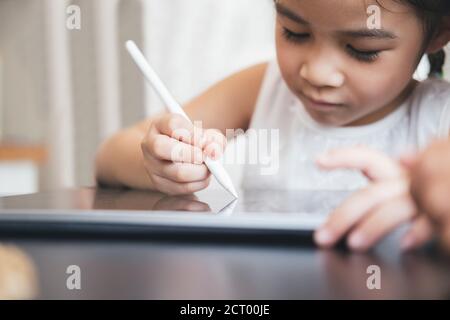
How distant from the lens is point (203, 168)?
0.49 meters

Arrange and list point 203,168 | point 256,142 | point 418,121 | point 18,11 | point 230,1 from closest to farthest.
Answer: point 203,168
point 418,121
point 256,142
point 230,1
point 18,11

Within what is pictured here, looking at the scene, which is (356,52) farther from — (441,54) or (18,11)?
(18,11)

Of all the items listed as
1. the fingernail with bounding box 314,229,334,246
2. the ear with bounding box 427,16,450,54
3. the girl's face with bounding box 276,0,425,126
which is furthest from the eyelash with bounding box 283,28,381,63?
the fingernail with bounding box 314,229,334,246

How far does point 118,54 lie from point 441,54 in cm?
85

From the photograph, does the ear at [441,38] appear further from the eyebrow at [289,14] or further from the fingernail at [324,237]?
the fingernail at [324,237]

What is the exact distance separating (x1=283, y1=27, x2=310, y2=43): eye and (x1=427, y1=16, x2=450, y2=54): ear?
0.53ft

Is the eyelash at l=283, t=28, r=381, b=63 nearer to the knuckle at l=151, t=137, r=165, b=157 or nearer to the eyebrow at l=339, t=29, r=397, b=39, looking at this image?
the eyebrow at l=339, t=29, r=397, b=39

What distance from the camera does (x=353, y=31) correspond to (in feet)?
1.76

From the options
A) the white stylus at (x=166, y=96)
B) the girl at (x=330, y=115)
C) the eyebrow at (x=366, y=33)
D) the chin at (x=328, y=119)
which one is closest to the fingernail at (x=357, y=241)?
the girl at (x=330, y=115)

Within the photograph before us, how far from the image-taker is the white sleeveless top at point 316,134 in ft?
2.41

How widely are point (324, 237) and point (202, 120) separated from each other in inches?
23.0

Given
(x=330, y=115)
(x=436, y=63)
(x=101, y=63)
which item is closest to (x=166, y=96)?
(x=330, y=115)

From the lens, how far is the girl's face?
0.54 metres

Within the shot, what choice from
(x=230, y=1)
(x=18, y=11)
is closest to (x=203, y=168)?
(x=230, y=1)
